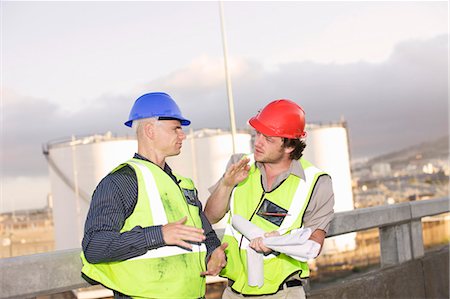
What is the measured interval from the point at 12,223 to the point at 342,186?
7666 centimetres

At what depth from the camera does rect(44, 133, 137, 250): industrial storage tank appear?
34.1m

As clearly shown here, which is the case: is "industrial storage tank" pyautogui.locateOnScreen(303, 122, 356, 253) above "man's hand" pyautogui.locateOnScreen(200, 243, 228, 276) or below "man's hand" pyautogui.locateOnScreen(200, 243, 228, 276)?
below

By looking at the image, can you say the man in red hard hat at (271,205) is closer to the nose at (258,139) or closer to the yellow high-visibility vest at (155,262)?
the nose at (258,139)

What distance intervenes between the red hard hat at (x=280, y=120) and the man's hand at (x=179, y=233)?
44.9 inches

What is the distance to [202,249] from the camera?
126 inches

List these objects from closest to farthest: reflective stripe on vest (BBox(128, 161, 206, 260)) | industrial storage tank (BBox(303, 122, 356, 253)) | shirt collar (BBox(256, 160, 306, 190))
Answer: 1. reflective stripe on vest (BBox(128, 161, 206, 260))
2. shirt collar (BBox(256, 160, 306, 190))
3. industrial storage tank (BBox(303, 122, 356, 253))

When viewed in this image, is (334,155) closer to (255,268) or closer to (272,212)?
(272,212)

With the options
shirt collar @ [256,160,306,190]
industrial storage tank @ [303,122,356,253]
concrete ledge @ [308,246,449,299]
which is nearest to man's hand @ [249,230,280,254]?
shirt collar @ [256,160,306,190]

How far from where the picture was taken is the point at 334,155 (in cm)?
4034

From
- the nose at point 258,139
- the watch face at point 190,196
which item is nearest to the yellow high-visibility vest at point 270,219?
the nose at point 258,139

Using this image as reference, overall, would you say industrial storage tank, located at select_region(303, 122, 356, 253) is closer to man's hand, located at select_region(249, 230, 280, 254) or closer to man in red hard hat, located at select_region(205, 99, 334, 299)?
man in red hard hat, located at select_region(205, 99, 334, 299)

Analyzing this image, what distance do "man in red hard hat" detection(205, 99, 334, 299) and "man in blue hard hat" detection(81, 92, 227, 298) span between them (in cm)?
45

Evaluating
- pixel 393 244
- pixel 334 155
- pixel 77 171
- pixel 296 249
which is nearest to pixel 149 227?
pixel 296 249

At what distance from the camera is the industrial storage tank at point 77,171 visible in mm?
34125
